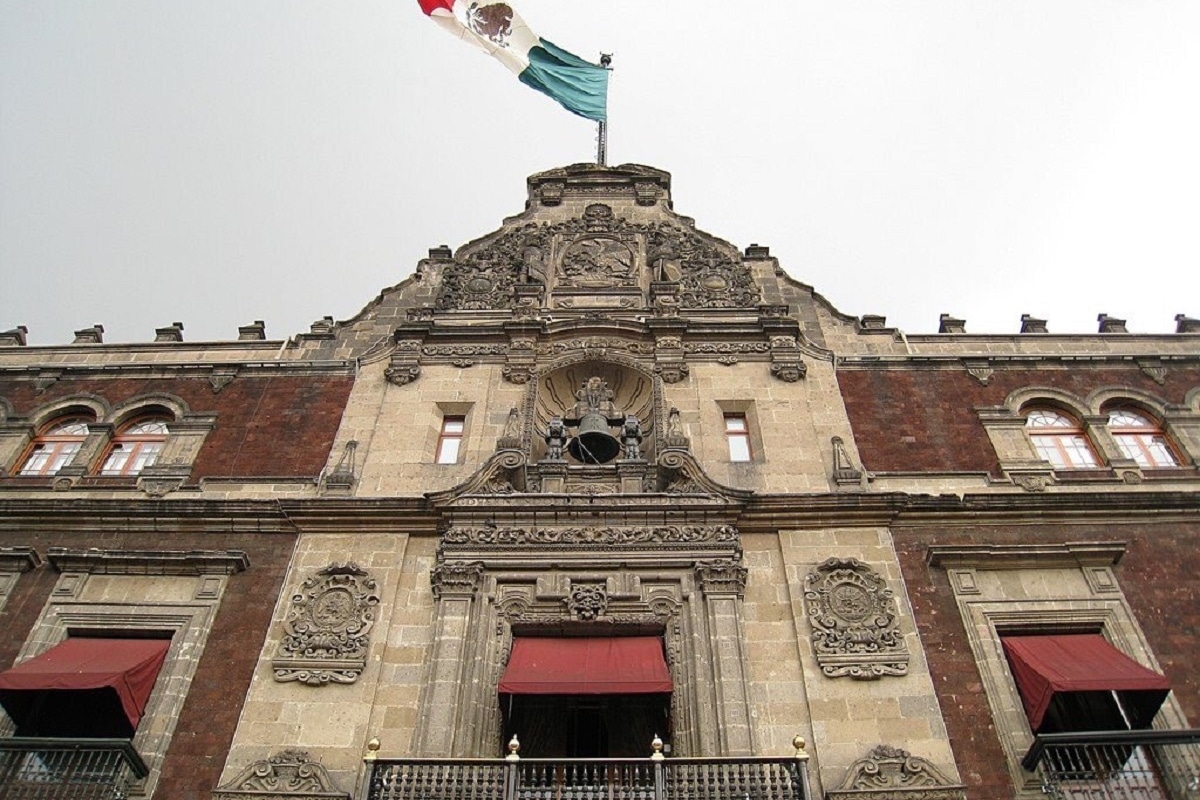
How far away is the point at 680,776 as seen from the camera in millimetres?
13016

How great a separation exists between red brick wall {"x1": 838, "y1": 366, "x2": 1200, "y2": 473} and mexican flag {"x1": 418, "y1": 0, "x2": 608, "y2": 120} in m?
12.1

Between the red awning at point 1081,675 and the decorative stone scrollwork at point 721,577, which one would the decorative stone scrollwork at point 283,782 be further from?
the red awning at point 1081,675

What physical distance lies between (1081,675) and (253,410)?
16.2 m

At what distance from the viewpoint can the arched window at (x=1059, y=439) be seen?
19703mm

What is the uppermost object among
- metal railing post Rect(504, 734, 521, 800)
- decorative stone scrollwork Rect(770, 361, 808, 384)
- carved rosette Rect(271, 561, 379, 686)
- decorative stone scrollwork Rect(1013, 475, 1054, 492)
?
decorative stone scrollwork Rect(770, 361, 808, 384)

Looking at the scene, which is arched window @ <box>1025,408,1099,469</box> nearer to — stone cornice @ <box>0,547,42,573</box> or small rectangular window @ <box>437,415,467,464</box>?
small rectangular window @ <box>437,415,467,464</box>

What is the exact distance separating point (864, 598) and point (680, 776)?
5262 millimetres

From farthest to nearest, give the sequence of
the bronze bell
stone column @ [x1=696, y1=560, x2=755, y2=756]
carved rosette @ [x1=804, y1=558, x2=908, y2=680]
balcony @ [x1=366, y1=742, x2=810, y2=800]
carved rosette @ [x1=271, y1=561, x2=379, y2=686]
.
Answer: the bronze bell → carved rosette @ [x1=271, y1=561, x2=379, y2=686] → carved rosette @ [x1=804, y1=558, x2=908, y2=680] → stone column @ [x1=696, y1=560, x2=755, y2=756] → balcony @ [x1=366, y1=742, x2=810, y2=800]

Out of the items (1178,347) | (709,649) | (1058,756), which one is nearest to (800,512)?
(709,649)

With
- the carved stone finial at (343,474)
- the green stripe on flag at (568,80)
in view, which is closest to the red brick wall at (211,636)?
the carved stone finial at (343,474)

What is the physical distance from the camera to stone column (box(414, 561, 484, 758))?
14711 mm

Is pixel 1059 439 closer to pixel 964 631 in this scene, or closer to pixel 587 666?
pixel 964 631

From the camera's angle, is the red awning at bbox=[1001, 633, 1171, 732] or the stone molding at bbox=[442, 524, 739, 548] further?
the stone molding at bbox=[442, 524, 739, 548]

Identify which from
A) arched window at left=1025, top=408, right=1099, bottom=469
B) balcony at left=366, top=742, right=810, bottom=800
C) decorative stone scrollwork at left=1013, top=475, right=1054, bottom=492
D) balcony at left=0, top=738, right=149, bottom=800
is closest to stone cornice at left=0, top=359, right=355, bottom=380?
balcony at left=0, top=738, right=149, bottom=800
